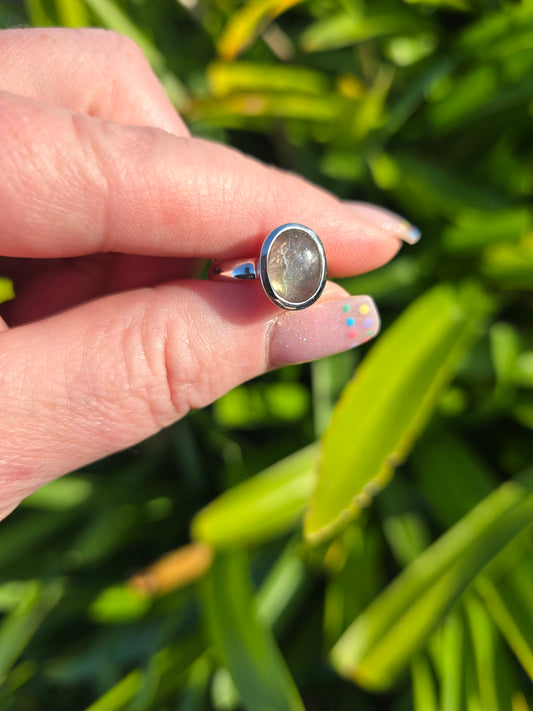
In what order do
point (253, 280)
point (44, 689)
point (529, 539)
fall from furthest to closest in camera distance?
point (44, 689) → point (529, 539) → point (253, 280)

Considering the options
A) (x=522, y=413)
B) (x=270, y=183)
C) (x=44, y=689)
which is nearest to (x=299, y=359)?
(x=270, y=183)

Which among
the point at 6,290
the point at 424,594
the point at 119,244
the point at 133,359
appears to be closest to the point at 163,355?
the point at 133,359

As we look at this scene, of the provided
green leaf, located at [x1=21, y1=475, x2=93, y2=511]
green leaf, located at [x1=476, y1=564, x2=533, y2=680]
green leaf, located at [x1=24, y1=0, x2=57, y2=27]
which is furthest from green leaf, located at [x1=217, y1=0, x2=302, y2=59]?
green leaf, located at [x1=476, y1=564, x2=533, y2=680]

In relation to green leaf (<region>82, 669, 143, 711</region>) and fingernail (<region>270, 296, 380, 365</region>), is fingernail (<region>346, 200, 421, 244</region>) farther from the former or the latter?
green leaf (<region>82, 669, 143, 711</region>)

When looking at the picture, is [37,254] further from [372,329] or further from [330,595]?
[330,595]

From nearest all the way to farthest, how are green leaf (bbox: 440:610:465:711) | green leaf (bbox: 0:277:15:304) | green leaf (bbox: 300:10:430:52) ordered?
1. green leaf (bbox: 0:277:15:304)
2. green leaf (bbox: 440:610:465:711)
3. green leaf (bbox: 300:10:430:52)

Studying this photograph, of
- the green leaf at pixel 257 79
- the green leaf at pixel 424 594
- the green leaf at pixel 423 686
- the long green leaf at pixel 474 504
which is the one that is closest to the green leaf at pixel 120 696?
the green leaf at pixel 424 594

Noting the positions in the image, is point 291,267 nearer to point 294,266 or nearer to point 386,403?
point 294,266
